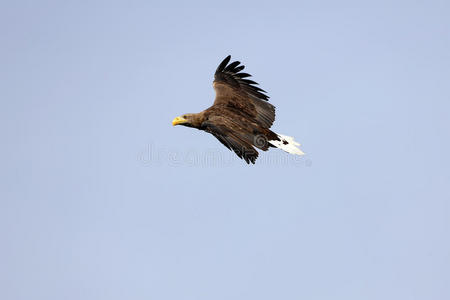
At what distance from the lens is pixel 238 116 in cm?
1828

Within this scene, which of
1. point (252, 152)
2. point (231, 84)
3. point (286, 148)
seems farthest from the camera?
point (231, 84)

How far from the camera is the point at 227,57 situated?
19656mm

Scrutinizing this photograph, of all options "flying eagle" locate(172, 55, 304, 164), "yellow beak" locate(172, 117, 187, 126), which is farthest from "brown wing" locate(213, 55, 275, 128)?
"yellow beak" locate(172, 117, 187, 126)

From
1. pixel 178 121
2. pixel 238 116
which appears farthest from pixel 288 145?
pixel 178 121

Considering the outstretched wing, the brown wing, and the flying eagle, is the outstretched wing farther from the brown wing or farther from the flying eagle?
the brown wing

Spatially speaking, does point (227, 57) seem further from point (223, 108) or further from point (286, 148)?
point (286, 148)

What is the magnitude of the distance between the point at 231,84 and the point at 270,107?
5.28 feet

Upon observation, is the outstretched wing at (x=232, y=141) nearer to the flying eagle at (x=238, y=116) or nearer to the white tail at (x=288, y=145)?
the flying eagle at (x=238, y=116)

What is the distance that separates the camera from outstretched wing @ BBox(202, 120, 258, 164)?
1543 centimetres

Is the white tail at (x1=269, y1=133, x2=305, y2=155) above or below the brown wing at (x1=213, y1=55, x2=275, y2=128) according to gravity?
below

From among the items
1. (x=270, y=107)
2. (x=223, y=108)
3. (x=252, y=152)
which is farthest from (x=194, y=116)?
(x=252, y=152)

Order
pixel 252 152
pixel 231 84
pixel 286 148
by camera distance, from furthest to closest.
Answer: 1. pixel 231 84
2. pixel 286 148
3. pixel 252 152

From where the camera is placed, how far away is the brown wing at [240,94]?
18797mm

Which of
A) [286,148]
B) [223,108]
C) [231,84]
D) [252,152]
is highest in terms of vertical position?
[231,84]
